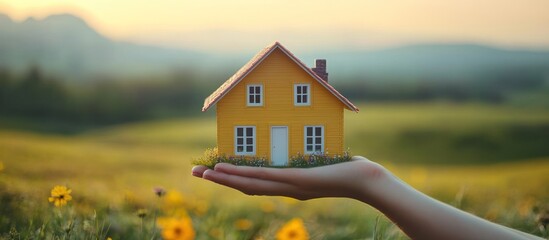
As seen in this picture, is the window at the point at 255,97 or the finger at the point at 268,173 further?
the window at the point at 255,97

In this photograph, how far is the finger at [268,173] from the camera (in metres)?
3.43

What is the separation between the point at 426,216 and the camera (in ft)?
11.7

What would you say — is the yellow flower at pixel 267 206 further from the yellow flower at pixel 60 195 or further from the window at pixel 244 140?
the yellow flower at pixel 60 195

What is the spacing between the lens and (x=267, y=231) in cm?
481

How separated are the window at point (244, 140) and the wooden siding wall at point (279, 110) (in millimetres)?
25

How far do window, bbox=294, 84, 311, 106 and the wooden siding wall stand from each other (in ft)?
0.07

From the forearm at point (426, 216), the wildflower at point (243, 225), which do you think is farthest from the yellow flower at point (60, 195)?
the forearm at point (426, 216)

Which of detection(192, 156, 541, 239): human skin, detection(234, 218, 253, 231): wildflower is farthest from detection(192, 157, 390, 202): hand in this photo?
detection(234, 218, 253, 231): wildflower

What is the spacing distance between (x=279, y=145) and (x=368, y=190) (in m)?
0.59

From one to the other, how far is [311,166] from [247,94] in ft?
1.88

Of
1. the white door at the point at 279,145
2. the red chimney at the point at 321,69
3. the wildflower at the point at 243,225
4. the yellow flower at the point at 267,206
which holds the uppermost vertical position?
the red chimney at the point at 321,69

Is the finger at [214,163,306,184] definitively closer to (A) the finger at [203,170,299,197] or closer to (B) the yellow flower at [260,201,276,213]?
(A) the finger at [203,170,299,197]

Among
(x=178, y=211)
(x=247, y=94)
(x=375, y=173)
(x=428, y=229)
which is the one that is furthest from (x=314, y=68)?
(x=178, y=211)

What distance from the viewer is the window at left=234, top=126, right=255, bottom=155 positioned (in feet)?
11.9
